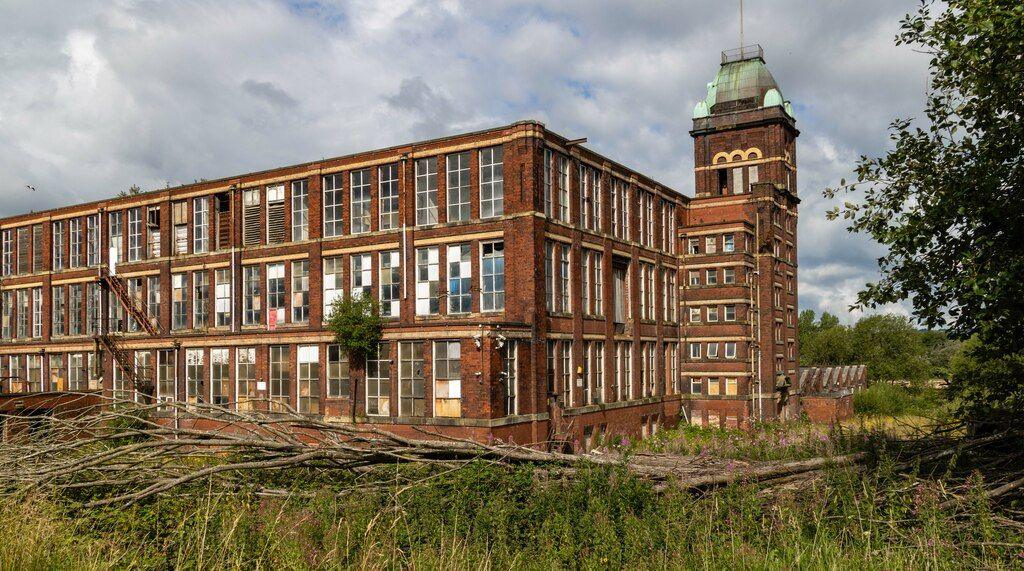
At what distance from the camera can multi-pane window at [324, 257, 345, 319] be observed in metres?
33.0

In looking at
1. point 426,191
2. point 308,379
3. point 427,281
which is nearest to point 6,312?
point 308,379

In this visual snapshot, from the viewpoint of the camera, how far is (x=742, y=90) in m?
47.2

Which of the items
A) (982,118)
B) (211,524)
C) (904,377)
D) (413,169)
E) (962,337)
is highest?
(413,169)

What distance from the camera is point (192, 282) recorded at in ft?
124

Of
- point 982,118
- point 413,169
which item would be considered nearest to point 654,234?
point 413,169

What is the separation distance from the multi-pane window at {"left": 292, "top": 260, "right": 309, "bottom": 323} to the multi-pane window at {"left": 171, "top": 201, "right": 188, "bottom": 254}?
24.6 feet

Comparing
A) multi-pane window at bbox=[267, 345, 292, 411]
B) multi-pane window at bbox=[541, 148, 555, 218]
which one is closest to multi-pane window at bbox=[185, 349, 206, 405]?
multi-pane window at bbox=[267, 345, 292, 411]

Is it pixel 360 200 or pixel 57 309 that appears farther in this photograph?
pixel 57 309

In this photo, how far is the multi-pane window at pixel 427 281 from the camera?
101ft

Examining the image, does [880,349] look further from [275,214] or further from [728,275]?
[275,214]

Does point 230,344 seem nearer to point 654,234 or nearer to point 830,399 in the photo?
point 654,234

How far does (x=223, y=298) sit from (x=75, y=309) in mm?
11139

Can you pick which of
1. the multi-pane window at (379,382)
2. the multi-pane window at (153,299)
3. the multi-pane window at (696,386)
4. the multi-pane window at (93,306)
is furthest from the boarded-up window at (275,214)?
the multi-pane window at (696,386)

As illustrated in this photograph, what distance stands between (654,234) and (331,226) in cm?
1594
